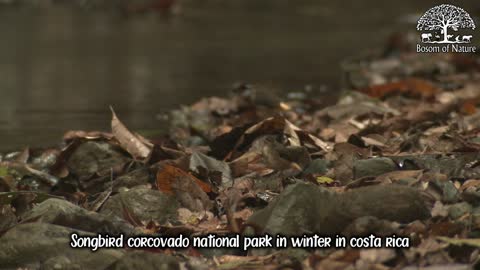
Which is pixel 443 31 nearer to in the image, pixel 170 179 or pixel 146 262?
pixel 170 179

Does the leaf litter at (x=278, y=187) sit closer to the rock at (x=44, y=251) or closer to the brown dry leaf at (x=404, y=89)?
the rock at (x=44, y=251)

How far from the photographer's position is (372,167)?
11.0 feet

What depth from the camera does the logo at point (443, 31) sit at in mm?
7688

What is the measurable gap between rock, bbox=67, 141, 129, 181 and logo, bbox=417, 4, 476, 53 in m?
4.01

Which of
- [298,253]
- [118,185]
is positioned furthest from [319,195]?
[118,185]

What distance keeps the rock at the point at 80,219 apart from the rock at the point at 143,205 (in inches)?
7.2

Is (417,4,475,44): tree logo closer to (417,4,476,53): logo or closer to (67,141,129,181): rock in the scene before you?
(417,4,476,53): logo

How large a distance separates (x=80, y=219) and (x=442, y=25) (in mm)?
5360

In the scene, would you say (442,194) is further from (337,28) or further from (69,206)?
(337,28)

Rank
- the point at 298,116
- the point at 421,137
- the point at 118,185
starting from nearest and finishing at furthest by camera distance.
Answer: the point at 118,185 → the point at 421,137 → the point at 298,116

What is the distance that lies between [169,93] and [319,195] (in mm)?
4538

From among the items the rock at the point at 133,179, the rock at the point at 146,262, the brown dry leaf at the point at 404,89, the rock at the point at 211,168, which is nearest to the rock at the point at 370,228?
the rock at the point at 146,262

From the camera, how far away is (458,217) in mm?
2834

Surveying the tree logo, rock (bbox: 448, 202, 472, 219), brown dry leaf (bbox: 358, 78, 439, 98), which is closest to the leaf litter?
rock (bbox: 448, 202, 472, 219)
